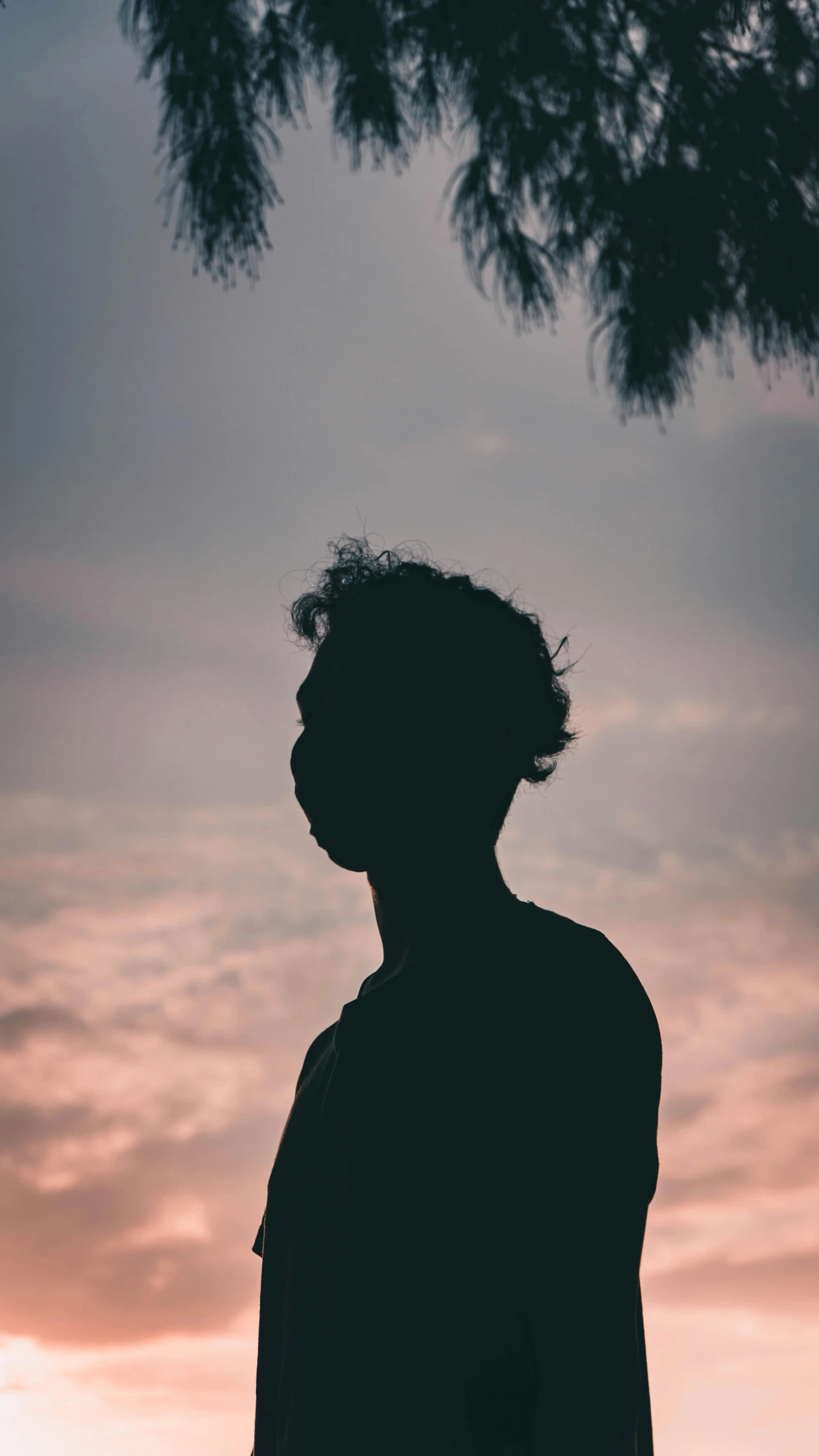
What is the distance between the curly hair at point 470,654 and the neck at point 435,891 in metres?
0.13

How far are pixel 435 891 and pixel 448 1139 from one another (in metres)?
0.41

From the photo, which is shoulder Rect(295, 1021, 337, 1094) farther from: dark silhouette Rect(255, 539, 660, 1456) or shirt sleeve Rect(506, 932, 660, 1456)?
shirt sleeve Rect(506, 932, 660, 1456)

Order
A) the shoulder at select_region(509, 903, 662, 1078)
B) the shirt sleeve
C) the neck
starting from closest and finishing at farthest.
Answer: the shirt sleeve, the shoulder at select_region(509, 903, 662, 1078), the neck

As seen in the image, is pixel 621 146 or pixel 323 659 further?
pixel 621 146

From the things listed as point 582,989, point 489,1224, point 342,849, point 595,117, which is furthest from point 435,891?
point 595,117

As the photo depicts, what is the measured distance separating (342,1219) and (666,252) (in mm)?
2770

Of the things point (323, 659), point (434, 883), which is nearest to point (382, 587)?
point (323, 659)

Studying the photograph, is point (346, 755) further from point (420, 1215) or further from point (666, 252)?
point (666, 252)

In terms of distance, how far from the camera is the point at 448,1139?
1.26 meters

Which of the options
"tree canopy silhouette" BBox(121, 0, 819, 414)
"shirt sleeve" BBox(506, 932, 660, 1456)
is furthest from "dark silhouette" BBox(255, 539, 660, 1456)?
"tree canopy silhouette" BBox(121, 0, 819, 414)

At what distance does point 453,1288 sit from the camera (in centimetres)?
120

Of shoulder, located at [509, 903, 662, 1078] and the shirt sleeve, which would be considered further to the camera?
shoulder, located at [509, 903, 662, 1078]

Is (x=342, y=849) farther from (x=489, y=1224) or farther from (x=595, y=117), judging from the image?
(x=595, y=117)

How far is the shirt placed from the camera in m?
1.12
